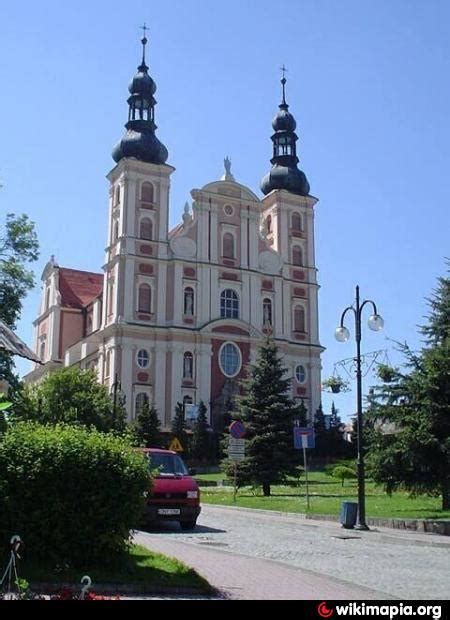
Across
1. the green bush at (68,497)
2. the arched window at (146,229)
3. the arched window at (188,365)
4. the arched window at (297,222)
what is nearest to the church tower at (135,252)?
the arched window at (146,229)

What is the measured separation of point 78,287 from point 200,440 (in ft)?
102

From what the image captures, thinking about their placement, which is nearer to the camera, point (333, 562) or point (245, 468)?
point (333, 562)

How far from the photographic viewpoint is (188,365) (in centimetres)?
6462

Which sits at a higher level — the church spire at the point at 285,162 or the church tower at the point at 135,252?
the church spire at the point at 285,162

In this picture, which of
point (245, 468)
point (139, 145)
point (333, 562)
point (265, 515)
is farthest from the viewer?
point (139, 145)

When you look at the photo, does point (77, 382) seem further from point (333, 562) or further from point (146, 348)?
point (333, 562)

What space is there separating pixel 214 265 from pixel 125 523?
58.4m

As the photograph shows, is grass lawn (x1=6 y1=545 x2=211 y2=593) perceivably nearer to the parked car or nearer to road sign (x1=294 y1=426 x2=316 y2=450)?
the parked car

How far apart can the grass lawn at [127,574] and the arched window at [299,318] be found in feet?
205


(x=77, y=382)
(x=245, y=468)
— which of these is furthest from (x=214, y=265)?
(x=245, y=468)

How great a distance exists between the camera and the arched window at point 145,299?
64.6 metres

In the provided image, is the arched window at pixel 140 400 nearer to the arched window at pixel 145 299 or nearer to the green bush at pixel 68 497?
the arched window at pixel 145 299

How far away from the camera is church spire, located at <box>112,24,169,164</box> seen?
67688 millimetres

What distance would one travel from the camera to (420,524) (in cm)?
1891
